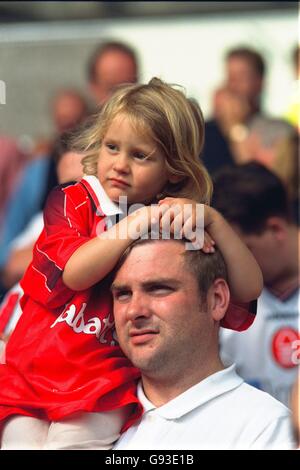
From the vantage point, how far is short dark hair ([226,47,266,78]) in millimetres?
4863

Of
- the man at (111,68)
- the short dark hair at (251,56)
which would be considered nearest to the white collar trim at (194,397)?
the man at (111,68)

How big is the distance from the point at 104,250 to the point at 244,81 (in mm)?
3044

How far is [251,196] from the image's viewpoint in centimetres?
323

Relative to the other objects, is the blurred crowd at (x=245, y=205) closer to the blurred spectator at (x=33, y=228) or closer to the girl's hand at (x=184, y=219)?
the blurred spectator at (x=33, y=228)

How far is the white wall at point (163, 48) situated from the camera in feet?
Answer: 17.0

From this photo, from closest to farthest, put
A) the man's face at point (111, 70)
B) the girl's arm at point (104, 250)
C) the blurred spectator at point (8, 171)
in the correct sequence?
the girl's arm at point (104, 250), the man's face at point (111, 70), the blurred spectator at point (8, 171)

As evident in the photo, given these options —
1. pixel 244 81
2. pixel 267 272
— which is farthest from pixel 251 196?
pixel 244 81

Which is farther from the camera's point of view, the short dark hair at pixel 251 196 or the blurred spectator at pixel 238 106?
the blurred spectator at pixel 238 106

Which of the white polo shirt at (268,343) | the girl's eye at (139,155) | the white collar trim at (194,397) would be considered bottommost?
the white polo shirt at (268,343)

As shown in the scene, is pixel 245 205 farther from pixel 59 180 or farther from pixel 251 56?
pixel 251 56

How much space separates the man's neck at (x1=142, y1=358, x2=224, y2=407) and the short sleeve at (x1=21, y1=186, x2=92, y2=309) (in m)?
0.24

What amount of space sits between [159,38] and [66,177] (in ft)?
10.8

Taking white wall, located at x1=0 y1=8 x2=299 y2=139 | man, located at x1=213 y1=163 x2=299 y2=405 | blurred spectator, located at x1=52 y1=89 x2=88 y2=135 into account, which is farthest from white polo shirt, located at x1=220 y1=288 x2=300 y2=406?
white wall, located at x1=0 y1=8 x2=299 y2=139

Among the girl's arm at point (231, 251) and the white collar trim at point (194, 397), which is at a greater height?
the girl's arm at point (231, 251)
